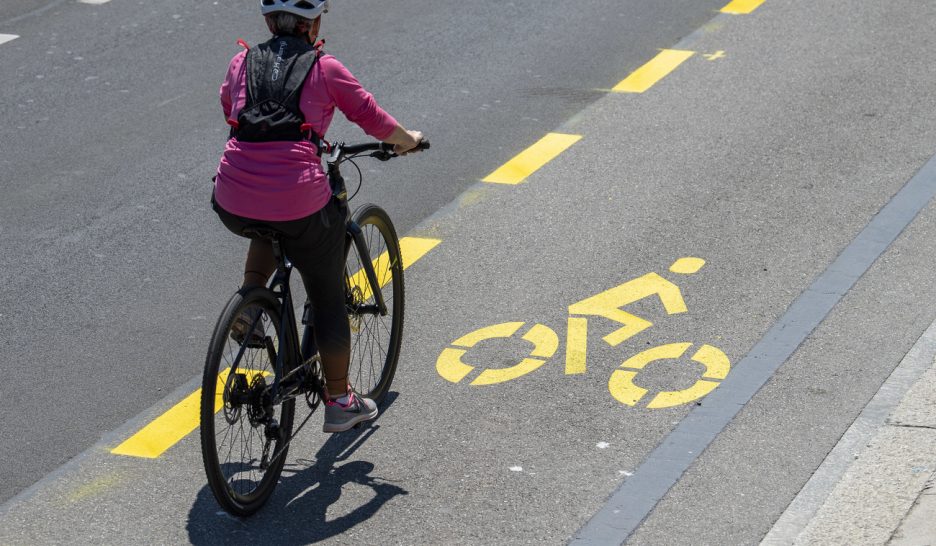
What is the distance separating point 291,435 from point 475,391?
96cm

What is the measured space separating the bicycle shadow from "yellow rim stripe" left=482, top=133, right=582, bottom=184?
316cm

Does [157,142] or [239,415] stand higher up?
[239,415]

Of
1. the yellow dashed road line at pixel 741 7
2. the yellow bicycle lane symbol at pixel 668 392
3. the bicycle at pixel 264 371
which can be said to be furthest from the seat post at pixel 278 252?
the yellow dashed road line at pixel 741 7

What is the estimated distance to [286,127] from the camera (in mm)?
5137

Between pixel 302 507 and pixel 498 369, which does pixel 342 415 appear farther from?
pixel 498 369

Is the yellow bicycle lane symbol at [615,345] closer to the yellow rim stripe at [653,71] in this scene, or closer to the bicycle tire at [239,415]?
the bicycle tire at [239,415]

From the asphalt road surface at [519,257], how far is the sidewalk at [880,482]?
11cm

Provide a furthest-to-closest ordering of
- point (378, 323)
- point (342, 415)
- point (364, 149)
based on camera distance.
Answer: point (378, 323) < point (342, 415) < point (364, 149)

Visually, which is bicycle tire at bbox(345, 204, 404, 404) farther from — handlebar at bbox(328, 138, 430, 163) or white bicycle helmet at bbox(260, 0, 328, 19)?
white bicycle helmet at bbox(260, 0, 328, 19)

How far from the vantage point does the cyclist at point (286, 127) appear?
5.14 m

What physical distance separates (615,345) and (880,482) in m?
1.63

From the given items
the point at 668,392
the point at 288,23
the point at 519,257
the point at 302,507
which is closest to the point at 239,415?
the point at 302,507

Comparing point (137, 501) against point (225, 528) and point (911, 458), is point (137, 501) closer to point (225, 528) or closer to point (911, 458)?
point (225, 528)

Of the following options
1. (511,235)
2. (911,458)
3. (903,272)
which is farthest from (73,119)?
(911,458)
